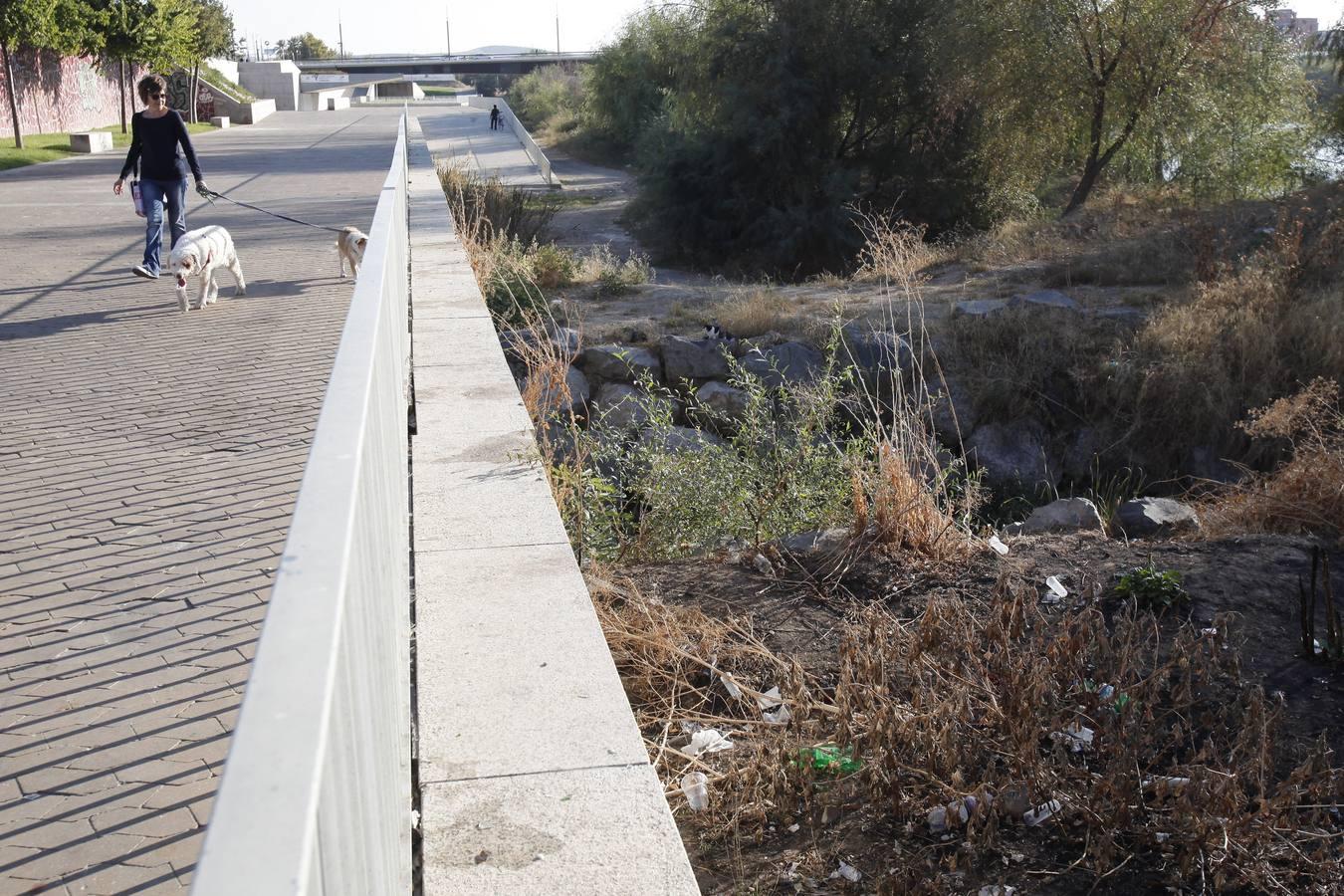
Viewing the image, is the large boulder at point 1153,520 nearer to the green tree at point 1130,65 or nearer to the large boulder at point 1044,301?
the large boulder at point 1044,301

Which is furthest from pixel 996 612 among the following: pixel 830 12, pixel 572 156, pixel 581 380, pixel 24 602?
pixel 572 156

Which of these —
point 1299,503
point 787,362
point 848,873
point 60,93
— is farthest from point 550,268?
point 60,93

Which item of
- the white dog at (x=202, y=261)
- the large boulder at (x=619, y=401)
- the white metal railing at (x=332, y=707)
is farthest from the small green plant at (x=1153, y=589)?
the white dog at (x=202, y=261)

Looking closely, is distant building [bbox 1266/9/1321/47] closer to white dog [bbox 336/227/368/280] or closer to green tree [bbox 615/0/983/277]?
green tree [bbox 615/0/983/277]

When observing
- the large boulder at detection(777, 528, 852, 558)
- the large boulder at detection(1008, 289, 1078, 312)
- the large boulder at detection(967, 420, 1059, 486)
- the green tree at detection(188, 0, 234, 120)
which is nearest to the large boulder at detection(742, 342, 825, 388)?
the large boulder at detection(967, 420, 1059, 486)

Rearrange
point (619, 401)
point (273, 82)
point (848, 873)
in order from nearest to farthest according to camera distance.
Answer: point (848, 873), point (619, 401), point (273, 82)

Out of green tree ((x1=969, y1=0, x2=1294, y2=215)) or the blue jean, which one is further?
green tree ((x1=969, y1=0, x2=1294, y2=215))

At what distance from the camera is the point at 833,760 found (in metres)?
3.61

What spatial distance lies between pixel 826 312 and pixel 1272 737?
993 centimetres

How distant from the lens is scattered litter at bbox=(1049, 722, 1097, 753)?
11.6 feet

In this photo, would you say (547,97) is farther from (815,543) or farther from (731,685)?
(731,685)

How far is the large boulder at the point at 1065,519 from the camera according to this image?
22.2 ft

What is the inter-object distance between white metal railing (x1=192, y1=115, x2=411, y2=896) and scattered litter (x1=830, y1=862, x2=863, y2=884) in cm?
110

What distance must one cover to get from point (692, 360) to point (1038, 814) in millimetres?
8699
